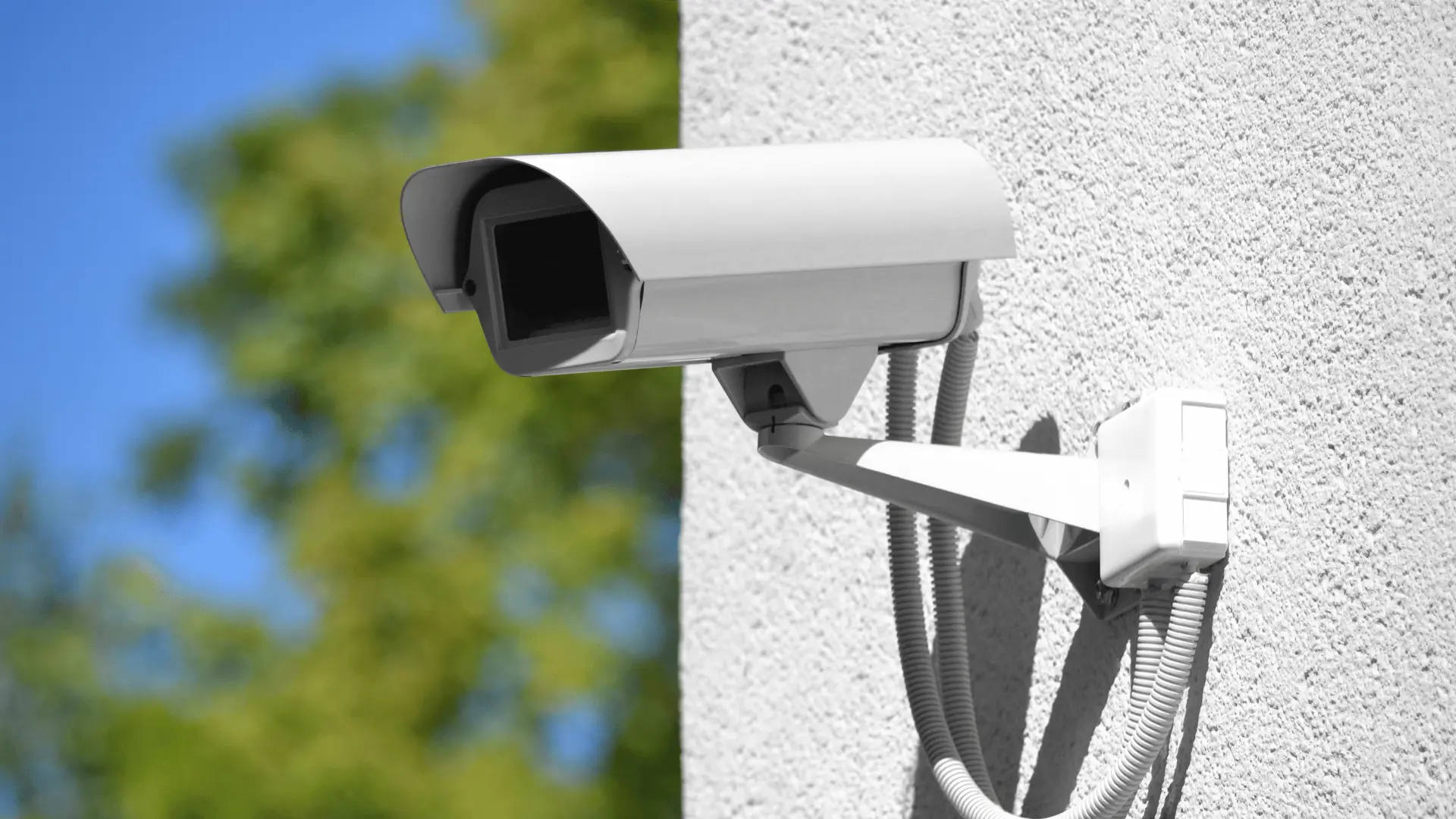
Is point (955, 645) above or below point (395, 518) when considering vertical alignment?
above

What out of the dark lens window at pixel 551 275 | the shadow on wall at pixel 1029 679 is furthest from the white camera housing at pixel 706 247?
the shadow on wall at pixel 1029 679

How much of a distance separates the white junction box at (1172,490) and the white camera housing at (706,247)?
0.14 meters

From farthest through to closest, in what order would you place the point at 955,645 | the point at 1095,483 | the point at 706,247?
1. the point at 955,645
2. the point at 1095,483
3. the point at 706,247

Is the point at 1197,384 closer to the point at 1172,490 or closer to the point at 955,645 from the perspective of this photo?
the point at 1172,490

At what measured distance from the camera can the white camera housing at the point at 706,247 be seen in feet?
2.67

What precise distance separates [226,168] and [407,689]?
3.60 metres

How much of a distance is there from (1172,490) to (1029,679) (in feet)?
0.95

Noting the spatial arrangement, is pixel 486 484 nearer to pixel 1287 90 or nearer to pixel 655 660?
pixel 655 660

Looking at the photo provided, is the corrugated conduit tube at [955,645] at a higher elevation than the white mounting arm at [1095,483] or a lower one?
lower

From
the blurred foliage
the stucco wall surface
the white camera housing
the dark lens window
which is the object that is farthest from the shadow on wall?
the blurred foliage

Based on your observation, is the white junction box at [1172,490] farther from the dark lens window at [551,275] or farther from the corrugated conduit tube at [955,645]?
the dark lens window at [551,275]

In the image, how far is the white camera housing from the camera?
81cm

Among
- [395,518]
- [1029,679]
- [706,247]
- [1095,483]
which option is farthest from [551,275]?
[395,518]

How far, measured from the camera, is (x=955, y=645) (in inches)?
41.9
